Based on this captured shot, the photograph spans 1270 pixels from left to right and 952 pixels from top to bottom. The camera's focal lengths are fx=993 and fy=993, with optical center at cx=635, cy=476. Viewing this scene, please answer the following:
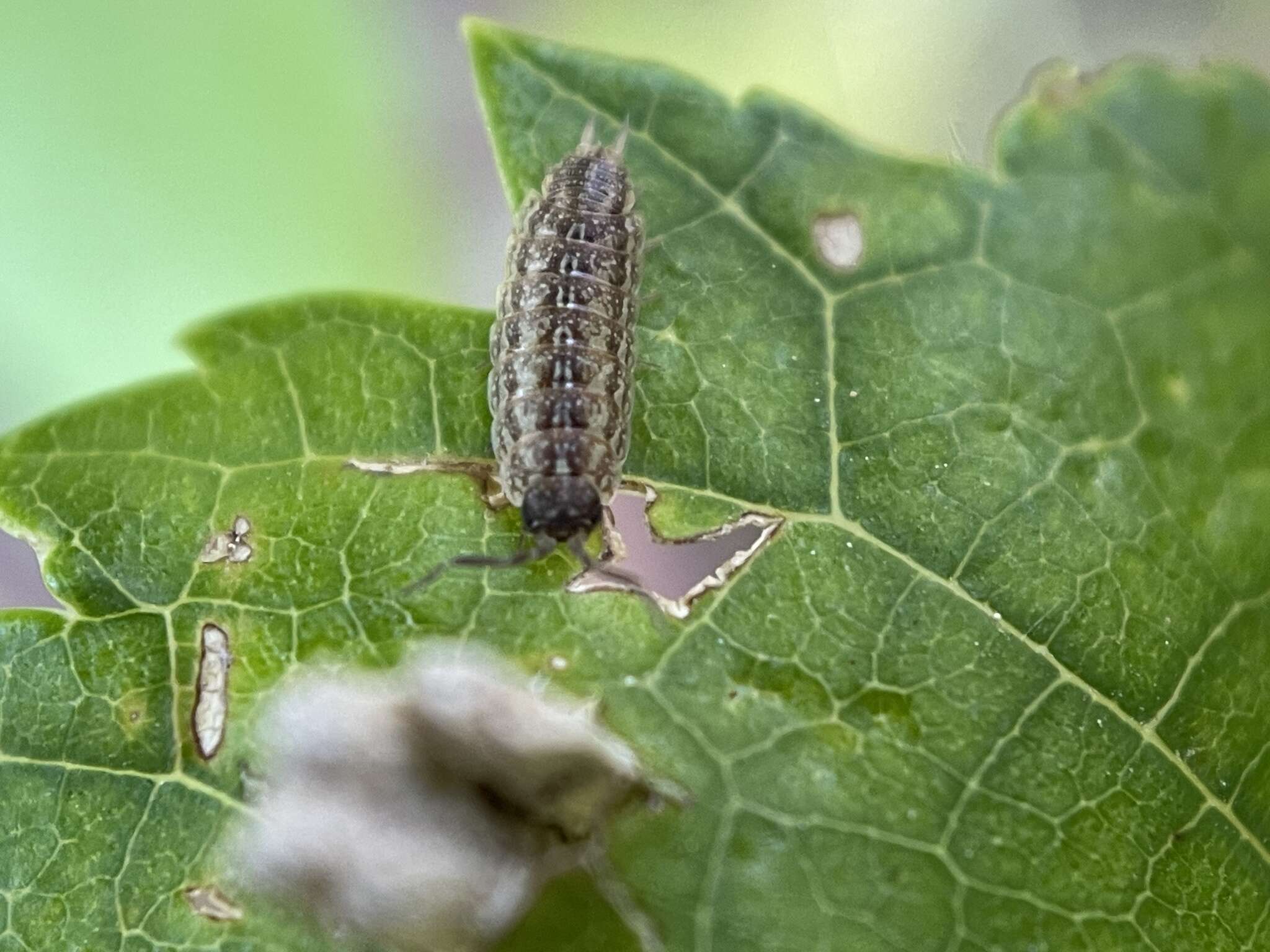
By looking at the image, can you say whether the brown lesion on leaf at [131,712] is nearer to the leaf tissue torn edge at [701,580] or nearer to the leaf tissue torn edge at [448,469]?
the leaf tissue torn edge at [448,469]

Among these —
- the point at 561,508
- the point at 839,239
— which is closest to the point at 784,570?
the point at 561,508

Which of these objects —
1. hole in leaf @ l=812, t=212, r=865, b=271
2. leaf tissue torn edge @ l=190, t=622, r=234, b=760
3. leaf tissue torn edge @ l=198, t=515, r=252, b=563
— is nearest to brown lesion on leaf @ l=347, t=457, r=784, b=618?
leaf tissue torn edge @ l=198, t=515, r=252, b=563

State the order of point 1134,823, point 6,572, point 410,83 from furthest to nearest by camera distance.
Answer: point 410,83
point 6,572
point 1134,823

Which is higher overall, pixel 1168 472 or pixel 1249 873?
pixel 1168 472

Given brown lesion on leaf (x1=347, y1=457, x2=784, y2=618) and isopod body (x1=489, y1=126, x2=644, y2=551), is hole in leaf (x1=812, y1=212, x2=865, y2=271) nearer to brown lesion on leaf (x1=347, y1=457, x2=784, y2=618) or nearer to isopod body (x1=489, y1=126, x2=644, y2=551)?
isopod body (x1=489, y1=126, x2=644, y2=551)

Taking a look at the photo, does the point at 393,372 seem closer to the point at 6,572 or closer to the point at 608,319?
the point at 608,319

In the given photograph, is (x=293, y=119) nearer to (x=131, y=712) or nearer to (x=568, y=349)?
(x=568, y=349)

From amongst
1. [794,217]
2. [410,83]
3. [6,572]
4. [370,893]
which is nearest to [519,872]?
[370,893]
